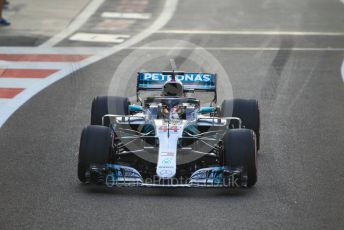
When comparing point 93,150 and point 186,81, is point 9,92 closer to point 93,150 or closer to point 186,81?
point 186,81

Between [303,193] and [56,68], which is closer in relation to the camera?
[303,193]

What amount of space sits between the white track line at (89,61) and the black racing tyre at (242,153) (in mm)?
5225

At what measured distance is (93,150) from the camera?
12422 millimetres

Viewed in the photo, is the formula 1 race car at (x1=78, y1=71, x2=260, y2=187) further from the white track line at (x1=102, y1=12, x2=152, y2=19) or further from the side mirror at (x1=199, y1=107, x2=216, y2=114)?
the white track line at (x1=102, y1=12, x2=152, y2=19)

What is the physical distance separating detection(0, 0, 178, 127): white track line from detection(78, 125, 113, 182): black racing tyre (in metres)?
4.25

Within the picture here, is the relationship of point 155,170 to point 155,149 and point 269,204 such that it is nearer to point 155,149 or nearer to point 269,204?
point 155,149

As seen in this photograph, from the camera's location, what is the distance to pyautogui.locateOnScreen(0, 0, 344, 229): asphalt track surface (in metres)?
11.4

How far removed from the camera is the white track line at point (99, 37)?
24.7 m

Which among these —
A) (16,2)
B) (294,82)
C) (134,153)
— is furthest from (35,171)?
(16,2)

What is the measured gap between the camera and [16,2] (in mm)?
30422

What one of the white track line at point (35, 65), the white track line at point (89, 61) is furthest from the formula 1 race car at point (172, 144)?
the white track line at point (35, 65)

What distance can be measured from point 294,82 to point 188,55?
3.40 metres

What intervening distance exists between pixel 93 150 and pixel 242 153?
1.83 meters

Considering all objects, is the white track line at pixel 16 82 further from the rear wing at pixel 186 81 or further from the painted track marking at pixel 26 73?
the rear wing at pixel 186 81
